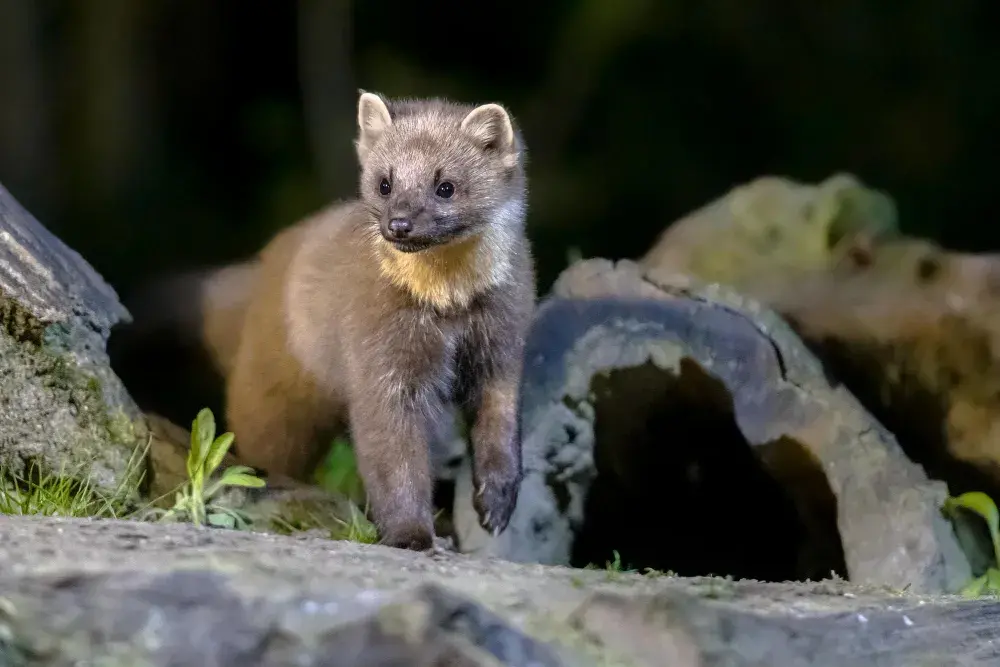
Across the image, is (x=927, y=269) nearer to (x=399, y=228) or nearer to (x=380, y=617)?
(x=399, y=228)

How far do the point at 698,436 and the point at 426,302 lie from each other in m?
1.74

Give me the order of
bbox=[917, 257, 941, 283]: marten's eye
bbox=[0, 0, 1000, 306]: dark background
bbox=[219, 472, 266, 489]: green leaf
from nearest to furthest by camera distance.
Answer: bbox=[219, 472, 266, 489]: green leaf → bbox=[917, 257, 941, 283]: marten's eye → bbox=[0, 0, 1000, 306]: dark background

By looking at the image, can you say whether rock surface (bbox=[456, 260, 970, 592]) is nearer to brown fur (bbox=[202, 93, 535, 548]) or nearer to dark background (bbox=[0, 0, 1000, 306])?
brown fur (bbox=[202, 93, 535, 548])

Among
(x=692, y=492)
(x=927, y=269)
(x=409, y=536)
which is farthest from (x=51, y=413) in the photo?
(x=927, y=269)

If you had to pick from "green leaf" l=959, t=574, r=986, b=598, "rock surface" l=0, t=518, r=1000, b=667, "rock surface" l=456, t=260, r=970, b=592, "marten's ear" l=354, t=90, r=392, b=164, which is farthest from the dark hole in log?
"rock surface" l=0, t=518, r=1000, b=667

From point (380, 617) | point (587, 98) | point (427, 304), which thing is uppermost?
point (587, 98)

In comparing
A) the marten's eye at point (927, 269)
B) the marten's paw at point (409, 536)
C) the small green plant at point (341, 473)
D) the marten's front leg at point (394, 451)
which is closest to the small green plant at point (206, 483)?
the marten's front leg at point (394, 451)

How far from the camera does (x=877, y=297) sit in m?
5.46

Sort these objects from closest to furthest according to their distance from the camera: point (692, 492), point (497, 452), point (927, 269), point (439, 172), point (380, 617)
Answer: point (380, 617) < point (439, 172) < point (497, 452) < point (927, 269) < point (692, 492)

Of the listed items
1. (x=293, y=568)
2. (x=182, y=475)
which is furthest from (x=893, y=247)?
(x=293, y=568)

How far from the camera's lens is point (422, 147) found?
4.15m

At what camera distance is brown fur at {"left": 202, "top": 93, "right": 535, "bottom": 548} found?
4070 millimetres

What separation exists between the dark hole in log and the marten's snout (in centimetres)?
130

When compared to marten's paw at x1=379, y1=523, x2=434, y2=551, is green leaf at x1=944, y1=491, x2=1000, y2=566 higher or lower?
higher
